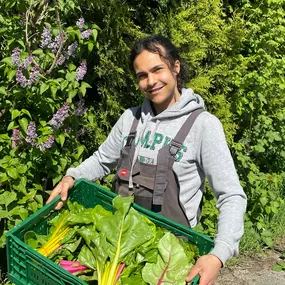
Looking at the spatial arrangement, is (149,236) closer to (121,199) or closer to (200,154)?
(121,199)

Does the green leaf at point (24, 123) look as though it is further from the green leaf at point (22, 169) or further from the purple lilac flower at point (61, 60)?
the purple lilac flower at point (61, 60)

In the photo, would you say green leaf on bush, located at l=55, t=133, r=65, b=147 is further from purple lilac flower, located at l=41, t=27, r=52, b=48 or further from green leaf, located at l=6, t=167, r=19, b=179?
purple lilac flower, located at l=41, t=27, r=52, b=48

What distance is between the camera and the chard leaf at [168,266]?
168 cm

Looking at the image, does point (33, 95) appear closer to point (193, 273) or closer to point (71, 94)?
point (71, 94)

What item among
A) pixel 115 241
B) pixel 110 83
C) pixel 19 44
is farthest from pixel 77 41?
pixel 115 241

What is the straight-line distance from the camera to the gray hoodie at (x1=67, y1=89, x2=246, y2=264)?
6.25ft

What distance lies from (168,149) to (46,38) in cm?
118

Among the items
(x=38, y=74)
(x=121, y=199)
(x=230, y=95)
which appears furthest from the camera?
(x=230, y=95)

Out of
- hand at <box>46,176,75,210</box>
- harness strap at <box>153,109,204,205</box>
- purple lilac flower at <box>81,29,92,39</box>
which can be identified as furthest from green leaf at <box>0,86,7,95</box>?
harness strap at <box>153,109,204,205</box>

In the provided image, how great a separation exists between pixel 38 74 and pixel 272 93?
3.00 meters

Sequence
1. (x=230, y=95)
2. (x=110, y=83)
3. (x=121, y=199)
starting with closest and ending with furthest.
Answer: (x=121, y=199)
(x=110, y=83)
(x=230, y=95)

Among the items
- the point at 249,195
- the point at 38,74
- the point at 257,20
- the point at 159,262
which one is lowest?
the point at 249,195

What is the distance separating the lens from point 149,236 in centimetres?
190

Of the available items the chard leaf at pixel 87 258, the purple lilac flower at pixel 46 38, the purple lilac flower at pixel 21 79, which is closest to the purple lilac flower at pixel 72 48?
the purple lilac flower at pixel 46 38
